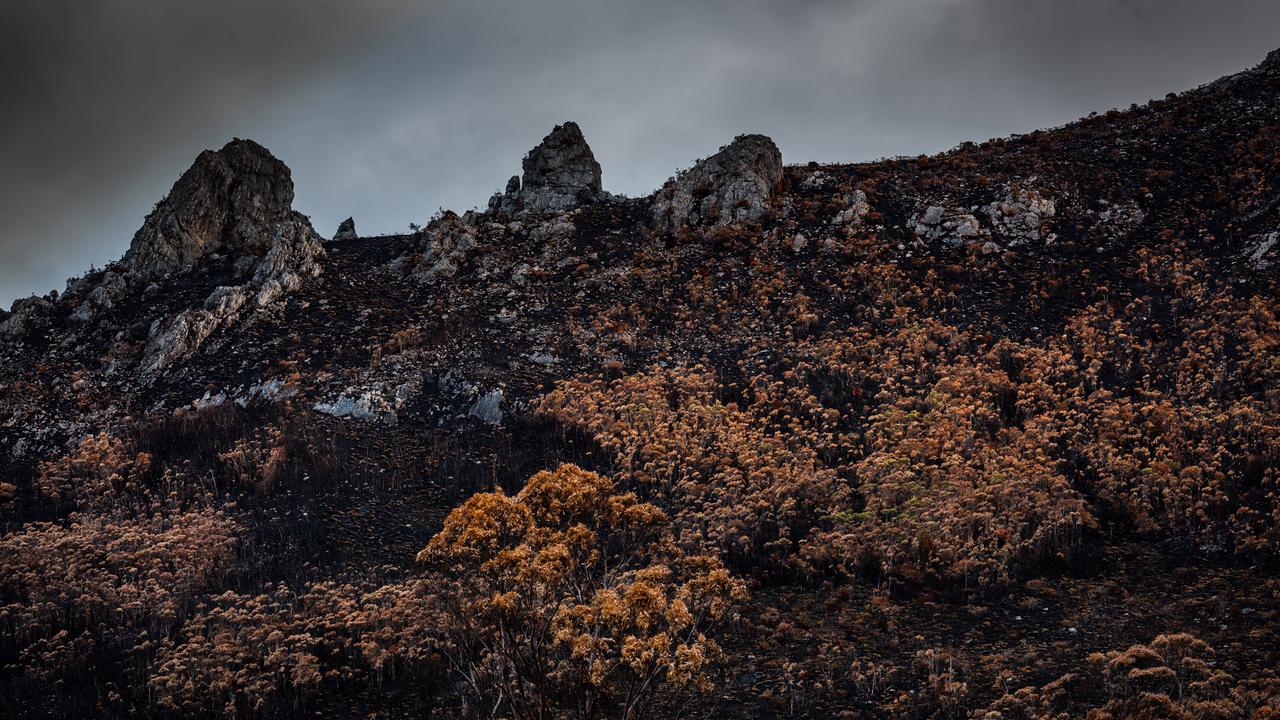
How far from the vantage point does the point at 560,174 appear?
Result: 176 feet

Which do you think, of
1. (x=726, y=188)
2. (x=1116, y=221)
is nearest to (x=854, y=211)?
(x=726, y=188)

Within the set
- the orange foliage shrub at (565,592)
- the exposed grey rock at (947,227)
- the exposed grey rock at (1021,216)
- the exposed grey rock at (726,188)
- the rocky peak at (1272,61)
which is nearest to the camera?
the orange foliage shrub at (565,592)

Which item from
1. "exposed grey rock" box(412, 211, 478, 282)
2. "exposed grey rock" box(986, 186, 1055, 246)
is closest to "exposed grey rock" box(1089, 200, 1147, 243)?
"exposed grey rock" box(986, 186, 1055, 246)

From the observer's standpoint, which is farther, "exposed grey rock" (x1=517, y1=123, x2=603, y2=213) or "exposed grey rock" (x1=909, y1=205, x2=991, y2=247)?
"exposed grey rock" (x1=517, y1=123, x2=603, y2=213)

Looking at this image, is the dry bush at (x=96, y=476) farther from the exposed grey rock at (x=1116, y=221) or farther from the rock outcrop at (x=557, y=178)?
the exposed grey rock at (x=1116, y=221)

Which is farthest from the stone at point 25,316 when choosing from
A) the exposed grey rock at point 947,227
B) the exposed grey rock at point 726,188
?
the exposed grey rock at point 947,227

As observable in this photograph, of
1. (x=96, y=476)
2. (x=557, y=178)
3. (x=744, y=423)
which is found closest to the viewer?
(x=96, y=476)

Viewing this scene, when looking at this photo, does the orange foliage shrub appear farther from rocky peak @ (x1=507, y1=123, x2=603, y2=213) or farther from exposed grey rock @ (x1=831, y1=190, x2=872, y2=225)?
rocky peak @ (x1=507, y1=123, x2=603, y2=213)

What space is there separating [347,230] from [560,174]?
17262mm

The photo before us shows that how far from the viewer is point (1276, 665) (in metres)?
13.8

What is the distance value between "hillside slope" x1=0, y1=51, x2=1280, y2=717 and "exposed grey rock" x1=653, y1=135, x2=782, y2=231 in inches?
8.4

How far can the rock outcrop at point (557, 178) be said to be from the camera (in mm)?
52344

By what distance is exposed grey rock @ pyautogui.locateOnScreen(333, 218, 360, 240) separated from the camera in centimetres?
5031

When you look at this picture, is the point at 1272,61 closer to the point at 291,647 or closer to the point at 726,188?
the point at 726,188
